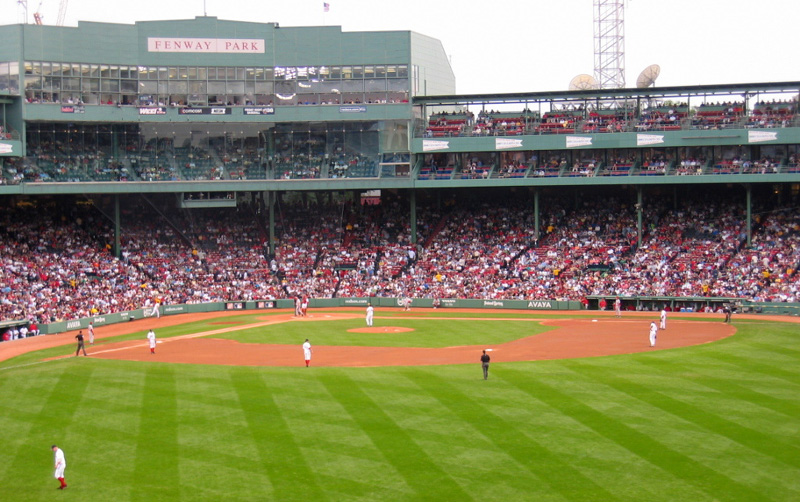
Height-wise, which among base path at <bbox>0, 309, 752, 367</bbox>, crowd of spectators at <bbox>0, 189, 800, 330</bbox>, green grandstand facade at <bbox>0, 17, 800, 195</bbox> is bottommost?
base path at <bbox>0, 309, 752, 367</bbox>

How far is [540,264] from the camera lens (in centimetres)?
5978

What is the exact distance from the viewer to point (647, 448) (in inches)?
854

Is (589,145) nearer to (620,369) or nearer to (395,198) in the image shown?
(395,198)

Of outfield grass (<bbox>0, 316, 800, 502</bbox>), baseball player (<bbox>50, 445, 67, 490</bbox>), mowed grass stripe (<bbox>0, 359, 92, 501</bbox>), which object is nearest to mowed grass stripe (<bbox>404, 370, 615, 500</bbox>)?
outfield grass (<bbox>0, 316, 800, 502</bbox>)

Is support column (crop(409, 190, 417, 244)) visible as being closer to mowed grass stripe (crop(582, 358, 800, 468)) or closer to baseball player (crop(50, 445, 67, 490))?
mowed grass stripe (crop(582, 358, 800, 468))

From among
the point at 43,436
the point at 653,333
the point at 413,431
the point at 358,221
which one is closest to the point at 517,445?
the point at 413,431

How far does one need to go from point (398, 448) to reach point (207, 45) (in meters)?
50.2

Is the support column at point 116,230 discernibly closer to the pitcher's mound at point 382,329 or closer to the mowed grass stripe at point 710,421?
the pitcher's mound at point 382,329

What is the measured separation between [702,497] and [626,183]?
43.6 m

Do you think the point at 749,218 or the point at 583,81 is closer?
the point at 749,218

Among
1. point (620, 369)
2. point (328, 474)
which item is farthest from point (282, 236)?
point (328, 474)

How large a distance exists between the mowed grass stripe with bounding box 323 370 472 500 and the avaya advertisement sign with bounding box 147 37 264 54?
42148 millimetres

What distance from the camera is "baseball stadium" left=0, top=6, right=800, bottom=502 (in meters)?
37.2

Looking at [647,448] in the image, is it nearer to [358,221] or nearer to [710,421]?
[710,421]
